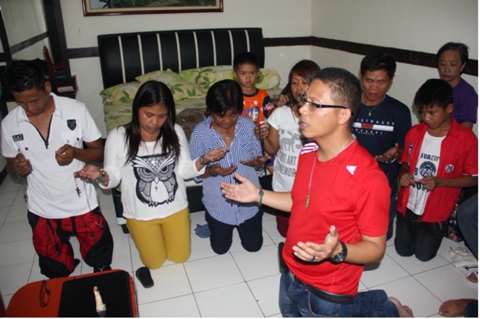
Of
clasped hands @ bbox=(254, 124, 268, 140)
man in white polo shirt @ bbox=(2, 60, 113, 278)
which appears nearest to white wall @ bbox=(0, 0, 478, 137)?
clasped hands @ bbox=(254, 124, 268, 140)

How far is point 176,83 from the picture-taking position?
4.52 meters

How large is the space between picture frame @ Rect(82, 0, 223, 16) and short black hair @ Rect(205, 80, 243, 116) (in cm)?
297

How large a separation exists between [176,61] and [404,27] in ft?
9.28

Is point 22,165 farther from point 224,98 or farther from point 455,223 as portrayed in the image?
point 455,223

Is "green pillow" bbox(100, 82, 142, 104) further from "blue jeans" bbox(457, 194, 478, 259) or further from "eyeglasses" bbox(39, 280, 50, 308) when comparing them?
"blue jeans" bbox(457, 194, 478, 259)

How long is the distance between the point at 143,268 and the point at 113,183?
2.31ft

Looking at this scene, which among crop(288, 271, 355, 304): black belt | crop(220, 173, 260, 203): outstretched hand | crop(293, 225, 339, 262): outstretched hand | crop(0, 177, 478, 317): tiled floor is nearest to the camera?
crop(293, 225, 339, 262): outstretched hand

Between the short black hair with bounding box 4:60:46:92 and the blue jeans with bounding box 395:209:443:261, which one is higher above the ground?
the short black hair with bounding box 4:60:46:92

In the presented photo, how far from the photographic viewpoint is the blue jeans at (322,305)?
5.10 ft

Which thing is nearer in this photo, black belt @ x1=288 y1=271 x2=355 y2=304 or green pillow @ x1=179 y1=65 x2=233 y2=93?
black belt @ x1=288 y1=271 x2=355 y2=304

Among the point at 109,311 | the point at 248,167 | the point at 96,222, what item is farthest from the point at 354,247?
the point at 96,222

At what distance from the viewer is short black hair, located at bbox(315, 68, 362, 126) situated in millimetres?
1379

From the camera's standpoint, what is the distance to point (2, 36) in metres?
4.04

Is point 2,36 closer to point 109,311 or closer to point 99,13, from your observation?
point 99,13
